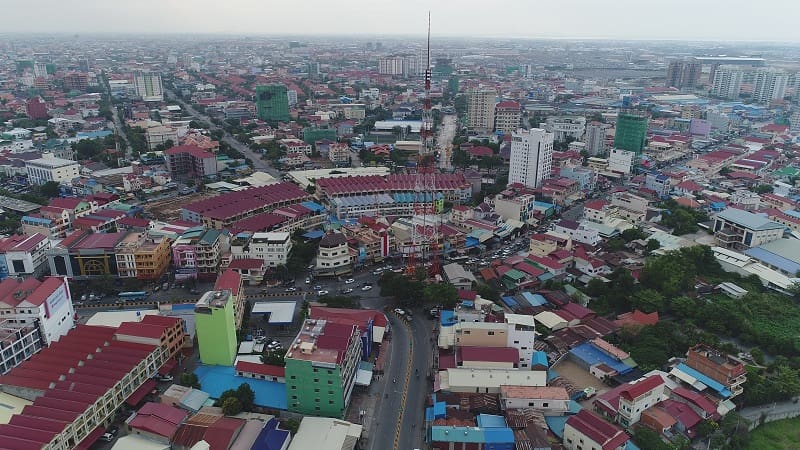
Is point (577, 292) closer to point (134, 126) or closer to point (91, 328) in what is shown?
point (91, 328)

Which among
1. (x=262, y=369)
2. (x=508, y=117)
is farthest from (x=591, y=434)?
(x=508, y=117)

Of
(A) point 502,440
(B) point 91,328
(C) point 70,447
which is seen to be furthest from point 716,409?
(B) point 91,328

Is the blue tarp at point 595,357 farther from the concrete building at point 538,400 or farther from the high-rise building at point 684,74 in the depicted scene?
the high-rise building at point 684,74

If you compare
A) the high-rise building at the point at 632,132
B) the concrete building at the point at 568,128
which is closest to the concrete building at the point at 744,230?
the high-rise building at the point at 632,132

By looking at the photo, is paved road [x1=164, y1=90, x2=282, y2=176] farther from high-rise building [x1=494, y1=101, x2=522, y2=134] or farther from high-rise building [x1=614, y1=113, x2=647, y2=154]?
high-rise building [x1=614, y1=113, x2=647, y2=154]

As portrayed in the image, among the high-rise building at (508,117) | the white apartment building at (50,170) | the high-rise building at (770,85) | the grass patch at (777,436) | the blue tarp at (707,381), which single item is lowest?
the grass patch at (777,436)

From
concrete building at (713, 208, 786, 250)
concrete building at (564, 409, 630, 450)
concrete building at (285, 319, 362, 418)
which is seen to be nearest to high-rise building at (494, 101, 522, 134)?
concrete building at (713, 208, 786, 250)
